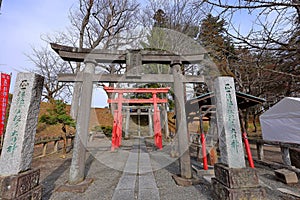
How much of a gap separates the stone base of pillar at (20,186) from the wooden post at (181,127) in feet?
9.81

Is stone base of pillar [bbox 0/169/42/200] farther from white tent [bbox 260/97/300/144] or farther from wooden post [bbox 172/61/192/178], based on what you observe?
white tent [bbox 260/97/300/144]

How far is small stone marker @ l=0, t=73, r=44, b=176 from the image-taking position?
2320mm

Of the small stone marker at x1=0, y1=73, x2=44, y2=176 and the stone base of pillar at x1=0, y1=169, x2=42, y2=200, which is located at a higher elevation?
the small stone marker at x1=0, y1=73, x2=44, y2=176

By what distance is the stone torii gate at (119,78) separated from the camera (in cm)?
365

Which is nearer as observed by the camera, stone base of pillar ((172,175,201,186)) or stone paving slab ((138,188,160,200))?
stone paving slab ((138,188,160,200))

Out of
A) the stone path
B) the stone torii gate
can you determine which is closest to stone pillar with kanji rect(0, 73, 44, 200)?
the stone torii gate

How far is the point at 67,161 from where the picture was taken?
19.6 ft

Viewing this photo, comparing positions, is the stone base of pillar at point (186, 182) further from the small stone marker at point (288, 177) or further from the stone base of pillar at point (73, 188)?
the stone base of pillar at point (73, 188)

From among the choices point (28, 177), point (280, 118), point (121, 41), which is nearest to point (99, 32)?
point (121, 41)

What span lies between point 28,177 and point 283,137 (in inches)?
387

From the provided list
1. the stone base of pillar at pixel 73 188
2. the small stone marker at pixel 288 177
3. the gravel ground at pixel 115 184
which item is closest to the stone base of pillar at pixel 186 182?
the gravel ground at pixel 115 184

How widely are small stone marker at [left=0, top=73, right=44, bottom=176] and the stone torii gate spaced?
3.57ft

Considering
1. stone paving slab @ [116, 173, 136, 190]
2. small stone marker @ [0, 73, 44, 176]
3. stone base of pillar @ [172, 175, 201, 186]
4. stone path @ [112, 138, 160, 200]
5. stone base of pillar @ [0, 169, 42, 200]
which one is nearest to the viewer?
stone base of pillar @ [0, 169, 42, 200]

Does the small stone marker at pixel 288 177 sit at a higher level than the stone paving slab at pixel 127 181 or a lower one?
higher
